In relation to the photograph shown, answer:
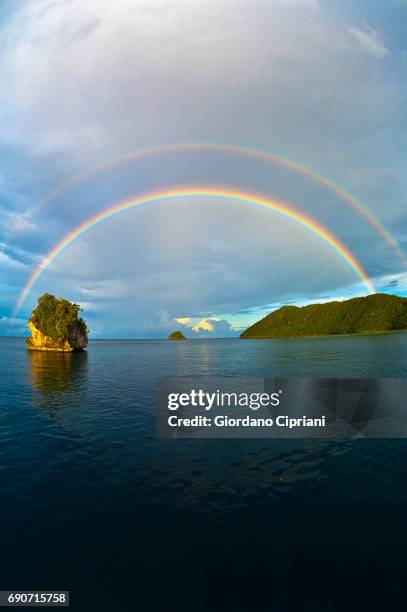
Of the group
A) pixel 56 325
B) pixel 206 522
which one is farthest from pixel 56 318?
pixel 206 522

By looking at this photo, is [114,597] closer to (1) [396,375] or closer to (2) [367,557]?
(2) [367,557]

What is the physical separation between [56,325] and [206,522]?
158 metres

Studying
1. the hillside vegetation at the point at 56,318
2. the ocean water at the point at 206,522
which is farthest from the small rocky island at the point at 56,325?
the ocean water at the point at 206,522

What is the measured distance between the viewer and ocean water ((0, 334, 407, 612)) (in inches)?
428

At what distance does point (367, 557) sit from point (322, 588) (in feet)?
9.04

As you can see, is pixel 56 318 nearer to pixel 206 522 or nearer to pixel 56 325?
pixel 56 325

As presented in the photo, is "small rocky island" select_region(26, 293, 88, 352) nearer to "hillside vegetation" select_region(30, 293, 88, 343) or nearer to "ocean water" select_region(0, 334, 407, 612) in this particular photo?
"hillside vegetation" select_region(30, 293, 88, 343)

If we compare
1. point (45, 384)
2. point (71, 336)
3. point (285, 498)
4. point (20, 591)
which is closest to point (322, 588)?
point (285, 498)

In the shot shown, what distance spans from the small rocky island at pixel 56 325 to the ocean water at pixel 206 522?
5497 inches

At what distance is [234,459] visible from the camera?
880 inches

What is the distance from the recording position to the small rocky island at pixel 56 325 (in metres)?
155

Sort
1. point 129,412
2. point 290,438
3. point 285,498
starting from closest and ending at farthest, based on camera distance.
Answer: point 285,498 < point 290,438 < point 129,412

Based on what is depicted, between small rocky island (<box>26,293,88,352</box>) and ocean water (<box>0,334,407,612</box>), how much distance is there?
13962 cm

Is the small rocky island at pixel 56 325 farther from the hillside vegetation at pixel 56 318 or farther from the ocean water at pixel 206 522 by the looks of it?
the ocean water at pixel 206 522
